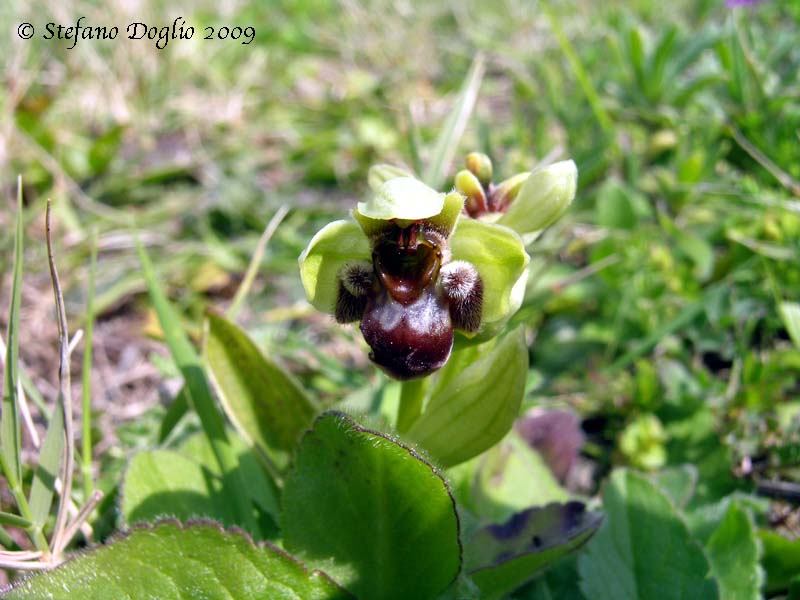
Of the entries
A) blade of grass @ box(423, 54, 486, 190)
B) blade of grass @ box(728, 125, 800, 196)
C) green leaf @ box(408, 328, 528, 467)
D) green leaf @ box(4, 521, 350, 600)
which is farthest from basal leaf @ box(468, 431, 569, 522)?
blade of grass @ box(728, 125, 800, 196)

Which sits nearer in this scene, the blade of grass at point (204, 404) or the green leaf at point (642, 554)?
the green leaf at point (642, 554)

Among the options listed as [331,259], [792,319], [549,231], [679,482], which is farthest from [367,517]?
[549,231]

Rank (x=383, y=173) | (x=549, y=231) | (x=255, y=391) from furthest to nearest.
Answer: (x=549, y=231)
(x=255, y=391)
(x=383, y=173)

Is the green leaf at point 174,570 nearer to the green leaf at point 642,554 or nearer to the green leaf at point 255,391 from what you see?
the green leaf at point 255,391

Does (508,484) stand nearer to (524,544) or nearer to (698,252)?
(524,544)

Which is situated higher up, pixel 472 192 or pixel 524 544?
pixel 472 192

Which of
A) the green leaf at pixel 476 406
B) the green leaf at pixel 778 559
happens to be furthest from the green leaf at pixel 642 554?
the green leaf at pixel 476 406

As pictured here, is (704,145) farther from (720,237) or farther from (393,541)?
(393,541)
